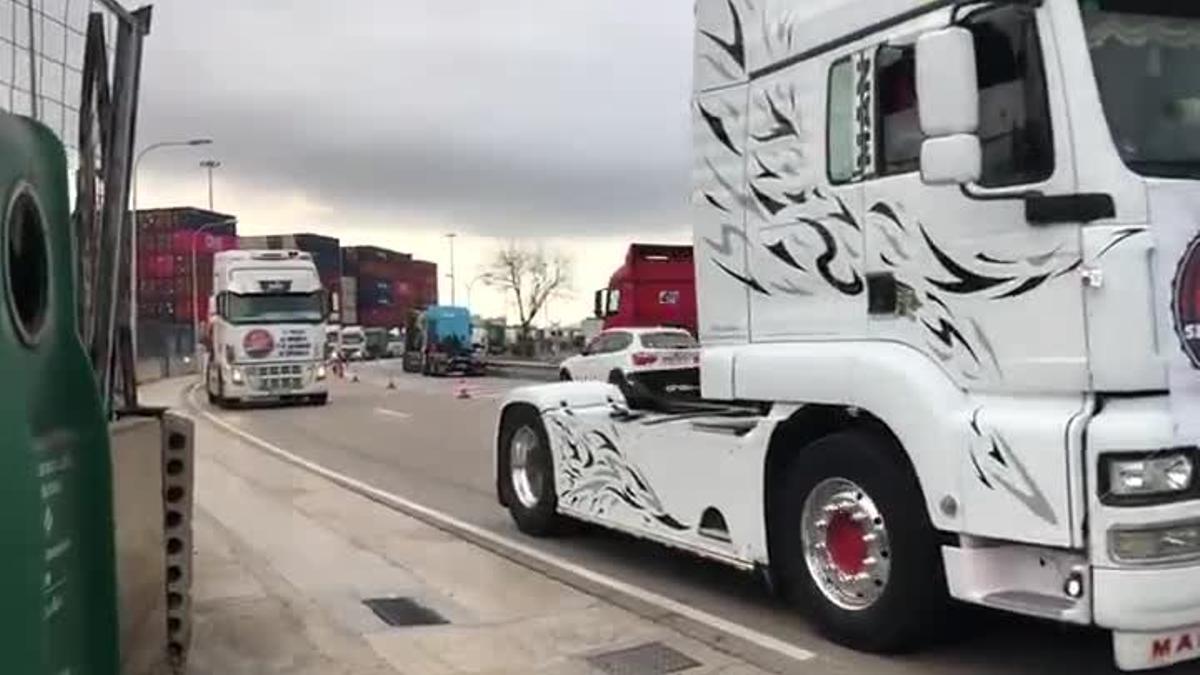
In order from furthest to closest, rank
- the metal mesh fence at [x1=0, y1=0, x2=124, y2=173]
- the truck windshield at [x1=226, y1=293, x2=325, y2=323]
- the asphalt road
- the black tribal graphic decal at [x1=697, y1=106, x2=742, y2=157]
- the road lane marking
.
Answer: the truck windshield at [x1=226, y1=293, x2=325, y2=323], the black tribal graphic decal at [x1=697, y1=106, x2=742, y2=157], the road lane marking, the asphalt road, the metal mesh fence at [x1=0, y1=0, x2=124, y2=173]

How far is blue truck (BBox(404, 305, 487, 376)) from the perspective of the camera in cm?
5106

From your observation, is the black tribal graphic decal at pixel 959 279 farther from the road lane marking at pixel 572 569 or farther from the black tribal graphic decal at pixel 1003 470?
the road lane marking at pixel 572 569

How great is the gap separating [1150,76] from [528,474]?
574 centimetres

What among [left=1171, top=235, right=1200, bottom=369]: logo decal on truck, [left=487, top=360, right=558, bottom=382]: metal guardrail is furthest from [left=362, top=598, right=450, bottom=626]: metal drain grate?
[left=487, top=360, right=558, bottom=382]: metal guardrail

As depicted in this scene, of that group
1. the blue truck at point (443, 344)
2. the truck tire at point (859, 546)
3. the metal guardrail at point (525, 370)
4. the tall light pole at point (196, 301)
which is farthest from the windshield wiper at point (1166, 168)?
the blue truck at point (443, 344)

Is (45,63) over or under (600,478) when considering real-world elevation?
over

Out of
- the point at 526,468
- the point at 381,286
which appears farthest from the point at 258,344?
the point at 381,286

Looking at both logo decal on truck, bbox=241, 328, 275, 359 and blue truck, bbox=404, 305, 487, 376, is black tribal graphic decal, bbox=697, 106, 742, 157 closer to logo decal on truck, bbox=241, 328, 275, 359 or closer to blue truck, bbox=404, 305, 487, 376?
logo decal on truck, bbox=241, 328, 275, 359

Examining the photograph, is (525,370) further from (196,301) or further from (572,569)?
(572,569)

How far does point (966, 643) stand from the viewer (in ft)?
19.8

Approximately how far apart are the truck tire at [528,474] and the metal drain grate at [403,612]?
1.91 metres

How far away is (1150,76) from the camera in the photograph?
4.95m

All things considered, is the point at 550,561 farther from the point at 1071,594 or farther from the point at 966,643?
the point at 1071,594

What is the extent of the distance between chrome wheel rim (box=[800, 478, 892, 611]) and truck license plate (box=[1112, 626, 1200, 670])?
1139 mm
